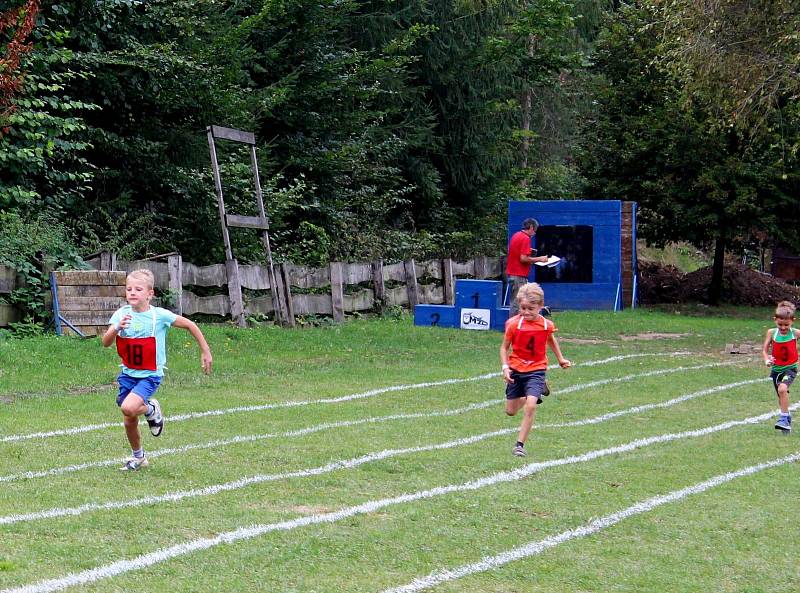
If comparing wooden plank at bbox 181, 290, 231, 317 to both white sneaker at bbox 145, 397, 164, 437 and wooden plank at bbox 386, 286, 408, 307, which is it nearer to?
wooden plank at bbox 386, 286, 408, 307

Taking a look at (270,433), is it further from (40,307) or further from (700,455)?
(40,307)

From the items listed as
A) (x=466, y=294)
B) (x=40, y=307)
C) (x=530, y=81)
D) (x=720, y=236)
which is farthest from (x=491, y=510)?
(x=530, y=81)

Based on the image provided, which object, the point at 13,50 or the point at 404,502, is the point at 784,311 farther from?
the point at 13,50

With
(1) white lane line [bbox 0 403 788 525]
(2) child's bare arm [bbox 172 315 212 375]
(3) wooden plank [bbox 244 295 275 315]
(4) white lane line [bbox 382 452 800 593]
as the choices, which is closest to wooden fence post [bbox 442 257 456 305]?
(3) wooden plank [bbox 244 295 275 315]

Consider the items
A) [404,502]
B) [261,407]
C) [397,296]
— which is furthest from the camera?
[397,296]

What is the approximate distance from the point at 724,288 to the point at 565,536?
3076cm

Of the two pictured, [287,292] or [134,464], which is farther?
[287,292]

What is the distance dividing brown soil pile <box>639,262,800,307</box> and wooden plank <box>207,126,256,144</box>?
57.4 feet

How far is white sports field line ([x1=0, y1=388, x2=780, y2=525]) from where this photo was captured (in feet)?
24.3

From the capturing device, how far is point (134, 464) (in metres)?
9.02

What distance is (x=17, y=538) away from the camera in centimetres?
666

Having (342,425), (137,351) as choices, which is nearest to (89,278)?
(342,425)

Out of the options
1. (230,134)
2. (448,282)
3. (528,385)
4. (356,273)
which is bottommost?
(448,282)

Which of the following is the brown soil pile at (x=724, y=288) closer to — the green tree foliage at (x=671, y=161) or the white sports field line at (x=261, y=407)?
the green tree foliage at (x=671, y=161)
